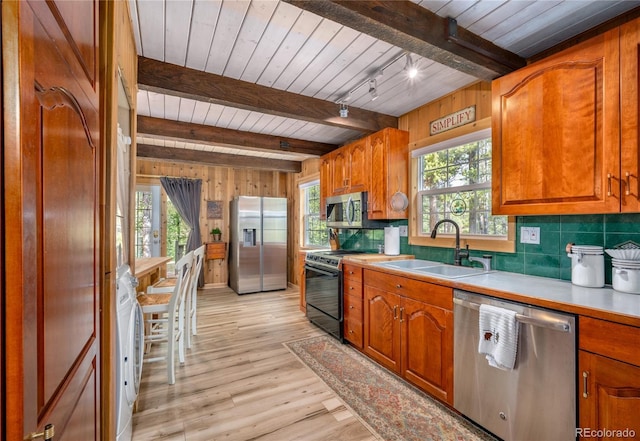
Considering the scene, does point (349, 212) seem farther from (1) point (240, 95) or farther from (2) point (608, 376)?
(2) point (608, 376)

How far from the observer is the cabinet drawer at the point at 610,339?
3.96ft

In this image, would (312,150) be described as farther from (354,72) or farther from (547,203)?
(547,203)

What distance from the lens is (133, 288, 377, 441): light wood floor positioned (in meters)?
Answer: 1.83

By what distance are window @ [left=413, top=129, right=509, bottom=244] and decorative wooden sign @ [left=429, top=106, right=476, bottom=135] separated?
128 millimetres

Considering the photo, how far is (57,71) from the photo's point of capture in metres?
0.61

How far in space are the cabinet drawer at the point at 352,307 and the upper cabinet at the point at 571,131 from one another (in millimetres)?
1465

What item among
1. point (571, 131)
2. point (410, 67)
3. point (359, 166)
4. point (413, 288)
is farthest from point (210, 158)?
point (571, 131)

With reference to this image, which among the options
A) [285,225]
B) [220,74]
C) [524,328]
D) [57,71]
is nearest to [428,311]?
[524,328]

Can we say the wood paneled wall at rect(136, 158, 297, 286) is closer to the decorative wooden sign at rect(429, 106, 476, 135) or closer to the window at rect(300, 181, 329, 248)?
the window at rect(300, 181, 329, 248)

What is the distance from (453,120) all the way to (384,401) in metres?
2.34

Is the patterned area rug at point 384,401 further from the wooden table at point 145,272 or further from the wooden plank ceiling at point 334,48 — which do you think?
the wooden plank ceiling at point 334,48

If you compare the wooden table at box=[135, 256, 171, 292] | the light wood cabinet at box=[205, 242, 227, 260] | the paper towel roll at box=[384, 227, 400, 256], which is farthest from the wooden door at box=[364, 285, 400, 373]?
the light wood cabinet at box=[205, 242, 227, 260]

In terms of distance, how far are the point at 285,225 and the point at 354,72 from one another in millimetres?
3677

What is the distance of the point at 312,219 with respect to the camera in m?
5.38
